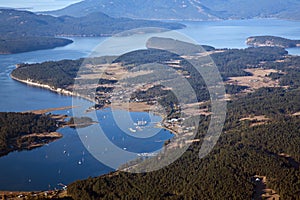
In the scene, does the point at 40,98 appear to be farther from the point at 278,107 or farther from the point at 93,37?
the point at 93,37

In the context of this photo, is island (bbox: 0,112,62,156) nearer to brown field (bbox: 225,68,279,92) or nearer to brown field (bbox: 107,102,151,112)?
brown field (bbox: 107,102,151,112)

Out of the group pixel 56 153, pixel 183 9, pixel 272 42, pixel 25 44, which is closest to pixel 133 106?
pixel 56 153

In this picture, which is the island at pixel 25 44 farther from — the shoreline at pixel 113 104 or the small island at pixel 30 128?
the small island at pixel 30 128

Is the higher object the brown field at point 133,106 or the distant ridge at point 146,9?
the distant ridge at point 146,9

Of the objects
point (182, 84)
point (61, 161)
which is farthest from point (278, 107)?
point (61, 161)

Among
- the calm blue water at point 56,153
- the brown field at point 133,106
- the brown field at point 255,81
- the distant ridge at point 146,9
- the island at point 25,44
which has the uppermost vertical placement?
the distant ridge at point 146,9

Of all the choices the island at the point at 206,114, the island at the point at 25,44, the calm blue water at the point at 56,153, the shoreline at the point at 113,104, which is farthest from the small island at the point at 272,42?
the calm blue water at the point at 56,153

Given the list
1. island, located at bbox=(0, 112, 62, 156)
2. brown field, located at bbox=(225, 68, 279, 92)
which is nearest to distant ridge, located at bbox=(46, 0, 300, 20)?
brown field, located at bbox=(225, 68, 279, 92)

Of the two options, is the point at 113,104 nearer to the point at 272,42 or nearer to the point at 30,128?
the point at 30,128
